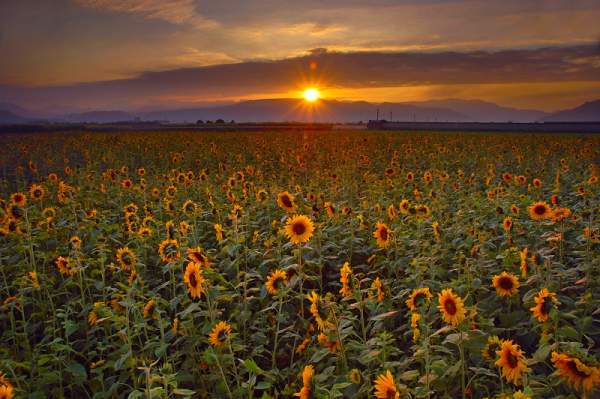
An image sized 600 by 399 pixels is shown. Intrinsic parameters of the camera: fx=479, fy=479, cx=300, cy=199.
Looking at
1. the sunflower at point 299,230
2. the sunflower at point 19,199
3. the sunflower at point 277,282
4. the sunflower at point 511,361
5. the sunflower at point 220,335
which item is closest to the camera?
the sunflower at point 511,361

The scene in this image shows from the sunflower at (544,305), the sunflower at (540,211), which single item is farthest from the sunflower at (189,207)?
the sunflower at (544,305)

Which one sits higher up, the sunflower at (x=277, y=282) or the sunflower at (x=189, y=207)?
the sunflower at (x=189, y=207)

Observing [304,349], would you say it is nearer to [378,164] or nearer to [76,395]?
[76,395]

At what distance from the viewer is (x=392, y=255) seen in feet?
20.0

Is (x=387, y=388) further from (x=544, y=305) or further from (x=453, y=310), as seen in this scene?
(x=544, y=305)

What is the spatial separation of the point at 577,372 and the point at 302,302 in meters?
2.58

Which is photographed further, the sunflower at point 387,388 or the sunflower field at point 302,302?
the sunflower field at point 302,302

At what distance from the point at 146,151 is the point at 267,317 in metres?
17.4

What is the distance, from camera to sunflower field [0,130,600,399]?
10.0 feet

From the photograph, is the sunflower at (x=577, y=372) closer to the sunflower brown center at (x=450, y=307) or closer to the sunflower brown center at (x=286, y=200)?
the sunflower brown center at (x=450, y=307)

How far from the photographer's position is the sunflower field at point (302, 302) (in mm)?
3053

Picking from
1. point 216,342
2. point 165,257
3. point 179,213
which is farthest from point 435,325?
point 179,213

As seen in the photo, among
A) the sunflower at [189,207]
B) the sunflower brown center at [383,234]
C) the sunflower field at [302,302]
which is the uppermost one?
the sunflower at [189,207]

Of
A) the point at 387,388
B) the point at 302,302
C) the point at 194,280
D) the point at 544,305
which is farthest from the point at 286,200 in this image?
the point at 387,388
